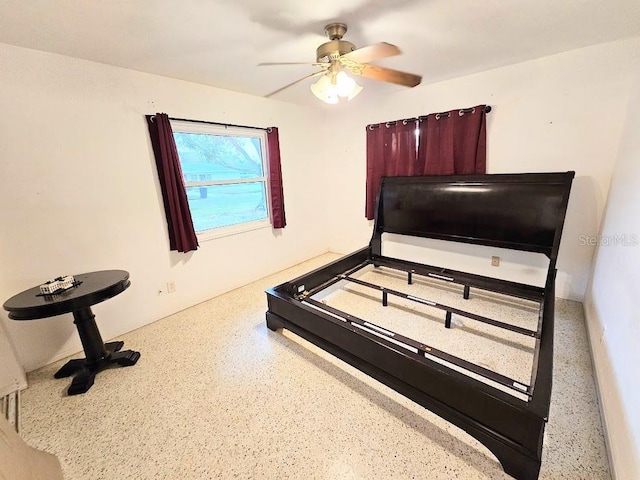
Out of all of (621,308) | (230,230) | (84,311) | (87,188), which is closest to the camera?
(621,308)

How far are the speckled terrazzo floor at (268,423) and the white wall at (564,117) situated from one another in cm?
91

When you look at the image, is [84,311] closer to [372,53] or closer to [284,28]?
[284,28]

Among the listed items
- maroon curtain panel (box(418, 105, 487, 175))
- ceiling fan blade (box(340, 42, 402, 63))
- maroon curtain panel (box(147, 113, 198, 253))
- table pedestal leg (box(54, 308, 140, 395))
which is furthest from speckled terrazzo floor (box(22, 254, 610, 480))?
ceiling fan blade (box(340, 42, 402, 63))

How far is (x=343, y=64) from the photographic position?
1744 mm

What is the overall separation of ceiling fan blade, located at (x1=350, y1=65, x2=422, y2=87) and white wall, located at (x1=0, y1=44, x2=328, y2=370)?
177 cm

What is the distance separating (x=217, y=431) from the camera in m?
1.53

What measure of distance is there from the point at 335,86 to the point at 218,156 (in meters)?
1.86

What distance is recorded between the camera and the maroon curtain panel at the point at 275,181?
342cm

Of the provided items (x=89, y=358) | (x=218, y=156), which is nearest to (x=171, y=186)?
(x=218, y=156)

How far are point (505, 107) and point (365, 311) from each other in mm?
2491

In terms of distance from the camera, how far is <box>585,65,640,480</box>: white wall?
119 cm

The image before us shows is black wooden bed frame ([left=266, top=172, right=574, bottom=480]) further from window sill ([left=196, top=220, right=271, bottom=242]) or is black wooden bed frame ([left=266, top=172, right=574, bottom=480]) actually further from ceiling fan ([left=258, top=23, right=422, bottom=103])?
ceiling fan ([left=258, top=23, right=422, bottom=103])

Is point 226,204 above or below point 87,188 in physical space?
below

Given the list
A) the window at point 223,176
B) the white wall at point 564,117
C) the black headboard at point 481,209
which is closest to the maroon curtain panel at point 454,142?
the white wall at point 564,117
